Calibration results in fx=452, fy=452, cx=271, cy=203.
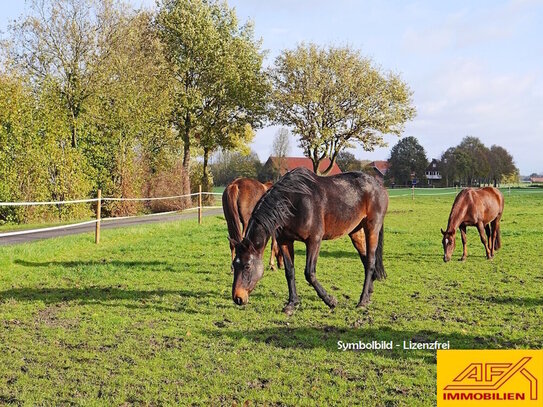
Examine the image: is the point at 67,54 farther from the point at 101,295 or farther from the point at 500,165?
the point at 500,165

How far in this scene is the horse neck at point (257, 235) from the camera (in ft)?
19.7

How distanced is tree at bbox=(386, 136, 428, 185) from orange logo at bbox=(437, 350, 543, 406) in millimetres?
89498

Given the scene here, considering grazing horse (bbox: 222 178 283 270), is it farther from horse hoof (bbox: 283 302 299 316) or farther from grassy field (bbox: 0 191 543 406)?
horse hoof (bbox: 283 302 299 316)

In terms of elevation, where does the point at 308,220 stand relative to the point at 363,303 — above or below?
above

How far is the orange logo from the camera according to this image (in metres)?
3.68

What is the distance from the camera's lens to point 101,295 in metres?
7.60

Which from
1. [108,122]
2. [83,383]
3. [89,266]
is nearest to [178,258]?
[89,266]

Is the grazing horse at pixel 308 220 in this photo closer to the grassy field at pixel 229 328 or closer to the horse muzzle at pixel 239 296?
the horse muzzle at pixel 239 296

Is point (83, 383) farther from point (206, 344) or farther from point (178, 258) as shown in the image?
point (178, 258)

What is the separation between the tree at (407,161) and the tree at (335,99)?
5239 centimetres

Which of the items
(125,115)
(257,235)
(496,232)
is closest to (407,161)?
(125,115)

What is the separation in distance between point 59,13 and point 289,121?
850 inches

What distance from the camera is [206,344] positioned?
5094 mm

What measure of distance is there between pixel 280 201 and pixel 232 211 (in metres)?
2.95
